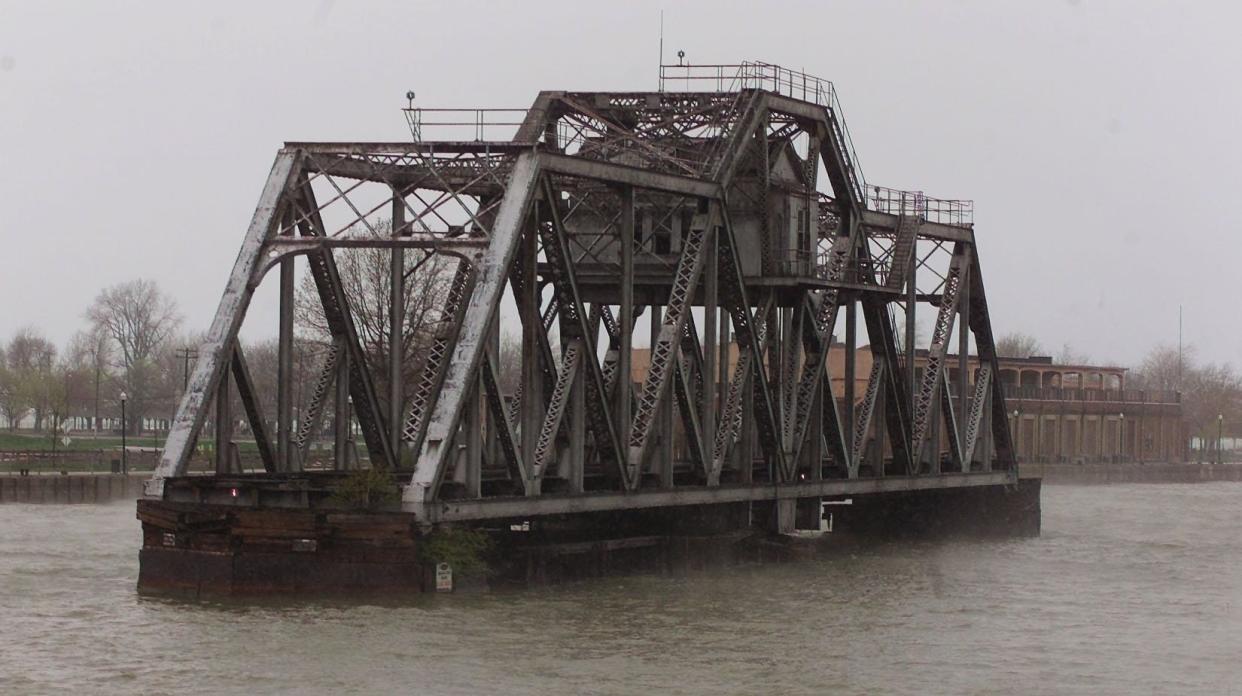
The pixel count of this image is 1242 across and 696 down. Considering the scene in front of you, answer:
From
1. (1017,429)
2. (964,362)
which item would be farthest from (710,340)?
(1017,429)

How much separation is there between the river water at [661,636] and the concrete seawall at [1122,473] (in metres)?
63.4

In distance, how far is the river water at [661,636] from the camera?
2647cm

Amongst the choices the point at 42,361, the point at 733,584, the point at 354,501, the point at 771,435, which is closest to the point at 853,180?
the point at 771,435

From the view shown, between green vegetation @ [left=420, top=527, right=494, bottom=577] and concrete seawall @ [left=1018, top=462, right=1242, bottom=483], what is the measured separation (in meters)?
71.8

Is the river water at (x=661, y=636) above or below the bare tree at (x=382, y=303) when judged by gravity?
below

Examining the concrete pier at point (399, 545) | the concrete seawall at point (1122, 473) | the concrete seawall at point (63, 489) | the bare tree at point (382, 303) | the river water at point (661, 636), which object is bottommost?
the river water at point (661, 636)

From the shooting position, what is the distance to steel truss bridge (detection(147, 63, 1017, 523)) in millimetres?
33938

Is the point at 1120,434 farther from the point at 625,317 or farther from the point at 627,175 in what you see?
the point at 627,175

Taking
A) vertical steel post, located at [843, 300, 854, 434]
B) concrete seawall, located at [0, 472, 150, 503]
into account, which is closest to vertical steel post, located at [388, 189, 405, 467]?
vertical steel post, located at [843, 300, 854, 434]

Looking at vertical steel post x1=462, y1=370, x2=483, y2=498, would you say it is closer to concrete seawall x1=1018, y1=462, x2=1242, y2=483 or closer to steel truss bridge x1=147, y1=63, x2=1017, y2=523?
steel truss bridge x1=147, y1=63, x2=1017, y2=523

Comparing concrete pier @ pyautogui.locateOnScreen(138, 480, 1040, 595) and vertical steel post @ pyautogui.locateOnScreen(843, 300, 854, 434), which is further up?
vertical steel post @ pyautogui.locateOnScreen(843, 300, 854, 434)

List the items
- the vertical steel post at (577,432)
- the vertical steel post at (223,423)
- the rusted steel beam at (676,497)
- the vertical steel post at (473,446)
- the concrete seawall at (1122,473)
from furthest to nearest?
1. the concrete seawall at (1122,473)
2. the vertical steel post at (577,432)
3. the vertical steel post at (223,423)
4. the vertical steel post at (473,446)
5. the rusted steel beam at (676,497)

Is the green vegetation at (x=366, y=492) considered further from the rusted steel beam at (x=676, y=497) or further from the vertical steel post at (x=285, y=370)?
the vertical steel post at (x=285, y=370)

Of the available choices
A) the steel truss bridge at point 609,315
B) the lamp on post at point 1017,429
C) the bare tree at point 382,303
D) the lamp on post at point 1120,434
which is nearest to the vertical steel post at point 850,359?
the steel truss bridge at point 609,315
